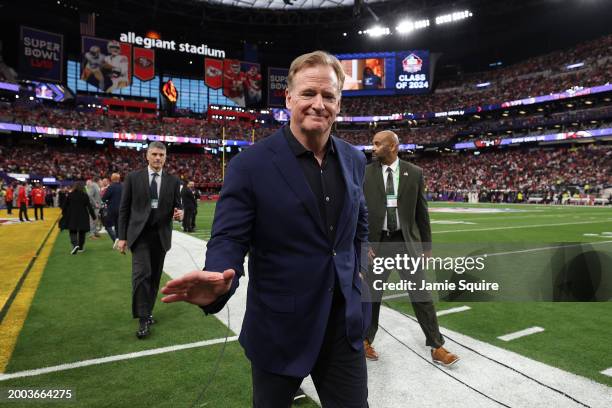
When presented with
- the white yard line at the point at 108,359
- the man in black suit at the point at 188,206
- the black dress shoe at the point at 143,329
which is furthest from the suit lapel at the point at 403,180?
the man in black suit at the point at 188,206

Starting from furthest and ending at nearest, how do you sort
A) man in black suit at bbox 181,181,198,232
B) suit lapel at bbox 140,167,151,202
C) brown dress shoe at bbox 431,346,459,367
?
man in black suit at bbox 181,181,198,232 < suit lapel at bbox 140,167,151,202 < brown dress shoe at bbox 431,346,459,367

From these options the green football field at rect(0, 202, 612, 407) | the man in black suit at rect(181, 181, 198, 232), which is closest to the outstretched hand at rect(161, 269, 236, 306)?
the green football field at rect(0, 202, 612, 407)

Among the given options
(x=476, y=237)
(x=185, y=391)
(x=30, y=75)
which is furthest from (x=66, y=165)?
(x=185, y=391)

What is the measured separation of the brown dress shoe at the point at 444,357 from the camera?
3535 mm

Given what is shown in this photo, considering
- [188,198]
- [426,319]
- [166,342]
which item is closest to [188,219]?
[188,198]

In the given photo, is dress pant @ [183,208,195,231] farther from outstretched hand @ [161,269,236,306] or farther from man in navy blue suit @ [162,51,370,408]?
outstretched hand @ [161,269,236,306]

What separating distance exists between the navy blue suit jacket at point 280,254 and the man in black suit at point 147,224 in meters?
3.20

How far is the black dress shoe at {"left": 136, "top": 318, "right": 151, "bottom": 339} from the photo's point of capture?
14.2 feet

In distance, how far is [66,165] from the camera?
48969 mm

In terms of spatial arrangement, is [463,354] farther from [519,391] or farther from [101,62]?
[101,62]

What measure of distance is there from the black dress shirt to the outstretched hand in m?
0.53

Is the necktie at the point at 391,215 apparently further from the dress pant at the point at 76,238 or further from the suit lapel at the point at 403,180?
the dress pant at the point at 76,238

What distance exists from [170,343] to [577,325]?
193 inches

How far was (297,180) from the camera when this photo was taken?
173cm
